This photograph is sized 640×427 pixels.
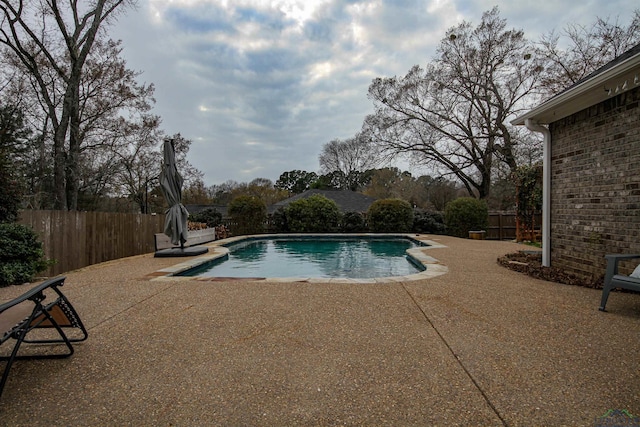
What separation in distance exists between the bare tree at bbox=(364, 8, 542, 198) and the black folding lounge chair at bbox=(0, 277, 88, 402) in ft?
66.1

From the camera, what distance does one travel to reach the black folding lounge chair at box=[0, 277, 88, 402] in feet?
6.35

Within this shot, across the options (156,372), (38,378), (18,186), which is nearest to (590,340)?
(156,372)

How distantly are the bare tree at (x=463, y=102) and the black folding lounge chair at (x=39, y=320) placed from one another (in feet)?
66.1

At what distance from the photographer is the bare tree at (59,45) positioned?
12.8m

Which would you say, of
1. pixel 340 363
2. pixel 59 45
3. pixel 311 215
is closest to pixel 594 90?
pixel 340 363

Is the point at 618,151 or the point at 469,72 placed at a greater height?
the point at 469,72

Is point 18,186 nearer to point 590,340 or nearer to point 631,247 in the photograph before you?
point 590,340

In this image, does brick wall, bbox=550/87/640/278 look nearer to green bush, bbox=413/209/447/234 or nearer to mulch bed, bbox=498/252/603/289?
mulch bed, bbox=498/252/603/289

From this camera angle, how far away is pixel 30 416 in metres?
1.76

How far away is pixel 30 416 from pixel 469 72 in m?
21.6

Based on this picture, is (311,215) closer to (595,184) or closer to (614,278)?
(595,184)

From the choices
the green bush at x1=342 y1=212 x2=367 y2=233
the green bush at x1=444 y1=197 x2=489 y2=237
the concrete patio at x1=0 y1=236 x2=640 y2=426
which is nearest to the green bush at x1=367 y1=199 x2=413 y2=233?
the green bush at x1=342 y1=212 x2=367 y2=233

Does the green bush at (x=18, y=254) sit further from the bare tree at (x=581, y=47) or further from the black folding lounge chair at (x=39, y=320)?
the bare tree at (x=581, y=47)

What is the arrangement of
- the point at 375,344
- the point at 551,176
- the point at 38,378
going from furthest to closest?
the point at 551,176, the point at 375,344, the point at 38,378
